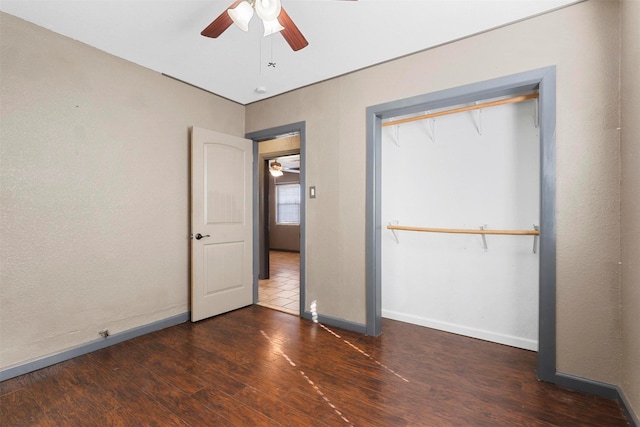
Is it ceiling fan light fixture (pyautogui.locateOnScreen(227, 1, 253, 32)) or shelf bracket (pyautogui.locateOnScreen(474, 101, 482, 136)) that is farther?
shelf bracket (pyautogui.locateOnScreen(474, 101, 482, 136))

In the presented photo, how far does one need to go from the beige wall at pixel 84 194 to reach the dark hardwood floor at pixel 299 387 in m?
0.39

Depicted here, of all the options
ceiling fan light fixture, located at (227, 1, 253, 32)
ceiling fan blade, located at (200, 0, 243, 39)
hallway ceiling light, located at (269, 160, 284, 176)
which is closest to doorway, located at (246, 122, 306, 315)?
hallway ceiling light, located at (269, 160, 284, 176)

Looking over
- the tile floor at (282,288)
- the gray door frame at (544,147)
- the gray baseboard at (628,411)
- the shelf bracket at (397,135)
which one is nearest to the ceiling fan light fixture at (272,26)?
the gray door frame at (544,147)

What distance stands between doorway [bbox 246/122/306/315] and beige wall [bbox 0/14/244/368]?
910mm

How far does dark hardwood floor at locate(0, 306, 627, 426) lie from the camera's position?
1.74 m

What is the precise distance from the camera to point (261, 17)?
1.64m

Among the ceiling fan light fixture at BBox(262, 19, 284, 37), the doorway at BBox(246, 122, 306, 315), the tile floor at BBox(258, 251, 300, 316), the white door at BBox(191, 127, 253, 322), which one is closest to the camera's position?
the ceiling fan light fixture at BBox(262, 19, 284, 37)

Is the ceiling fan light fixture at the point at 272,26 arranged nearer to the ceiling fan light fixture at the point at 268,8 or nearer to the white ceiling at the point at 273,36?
the ceiling fan light fixture at the point at 268,8

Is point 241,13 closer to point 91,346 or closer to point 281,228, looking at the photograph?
point 91,346

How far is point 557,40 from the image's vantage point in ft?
6.81

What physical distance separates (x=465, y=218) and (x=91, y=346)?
11.8ft

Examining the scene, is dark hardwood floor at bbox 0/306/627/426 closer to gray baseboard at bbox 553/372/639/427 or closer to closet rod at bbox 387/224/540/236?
gray baseboard at bbox 553/372/639/427

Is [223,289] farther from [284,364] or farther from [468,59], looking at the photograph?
[468,59]

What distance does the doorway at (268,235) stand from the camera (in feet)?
11.1
